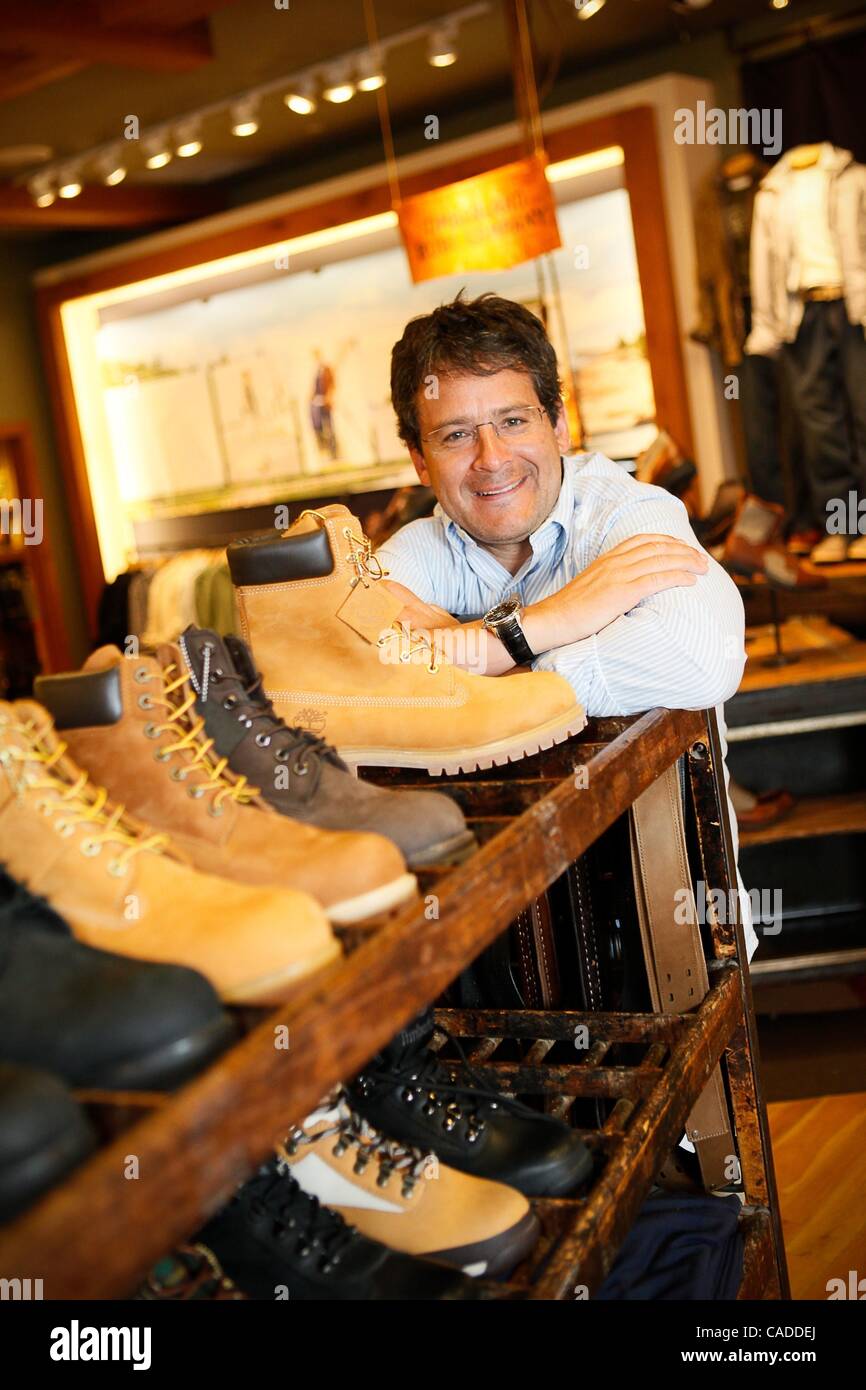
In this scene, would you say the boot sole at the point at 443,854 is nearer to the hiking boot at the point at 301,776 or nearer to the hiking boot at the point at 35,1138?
the hiking boot at the point at 301,776

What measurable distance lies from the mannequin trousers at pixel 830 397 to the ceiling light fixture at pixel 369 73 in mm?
A: 2368

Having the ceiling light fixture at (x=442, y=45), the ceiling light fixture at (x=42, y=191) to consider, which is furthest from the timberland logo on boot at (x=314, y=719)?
the ceiling light fixture at (x=42, y=191)

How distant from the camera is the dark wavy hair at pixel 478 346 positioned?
200 cm

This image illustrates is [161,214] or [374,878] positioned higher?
[161,214]

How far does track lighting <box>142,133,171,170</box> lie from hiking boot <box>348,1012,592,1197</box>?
6452 millimetres

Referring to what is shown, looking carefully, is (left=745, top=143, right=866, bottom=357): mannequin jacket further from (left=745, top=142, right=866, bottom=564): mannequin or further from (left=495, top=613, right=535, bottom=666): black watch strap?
(left=495, top=613, right=535, bottom=666): black watch strap

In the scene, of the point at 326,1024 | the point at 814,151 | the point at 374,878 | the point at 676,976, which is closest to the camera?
the point at 326,1024

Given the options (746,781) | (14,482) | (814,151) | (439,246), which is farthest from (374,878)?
(14,482)

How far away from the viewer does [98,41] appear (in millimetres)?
4883

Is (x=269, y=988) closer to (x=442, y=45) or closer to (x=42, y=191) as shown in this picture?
(x=442, y=45)

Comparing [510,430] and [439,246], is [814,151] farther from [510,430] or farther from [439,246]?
[510,430]

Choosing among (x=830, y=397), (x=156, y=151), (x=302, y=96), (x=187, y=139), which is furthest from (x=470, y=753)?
(x=156, y=151)

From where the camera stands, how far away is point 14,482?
28.6ft

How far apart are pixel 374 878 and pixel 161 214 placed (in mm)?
7855
